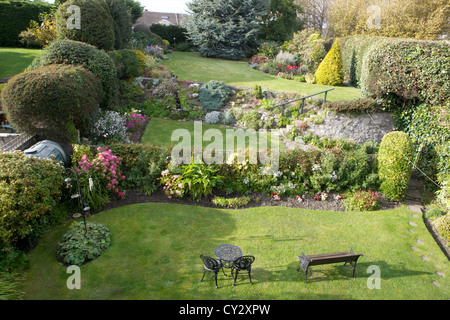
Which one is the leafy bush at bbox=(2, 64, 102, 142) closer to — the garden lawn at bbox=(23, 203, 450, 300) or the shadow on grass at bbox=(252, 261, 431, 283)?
the garden lawn at bbox=(23, 203, 450, 300)

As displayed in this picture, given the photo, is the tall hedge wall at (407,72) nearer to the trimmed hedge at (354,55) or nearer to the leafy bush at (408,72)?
the leafy bush at (408,72)

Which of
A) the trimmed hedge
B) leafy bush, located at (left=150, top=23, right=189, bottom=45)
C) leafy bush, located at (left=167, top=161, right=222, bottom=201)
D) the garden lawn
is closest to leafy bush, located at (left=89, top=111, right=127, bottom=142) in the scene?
A: leafy bush, located at (left=167, top=161, right=222, bottom=201)

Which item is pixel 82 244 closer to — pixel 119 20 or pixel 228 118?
pixel 228 118

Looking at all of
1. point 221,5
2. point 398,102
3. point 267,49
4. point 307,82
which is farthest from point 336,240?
point 221,5

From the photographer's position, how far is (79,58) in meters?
11.6

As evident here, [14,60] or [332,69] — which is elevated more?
[14,60]

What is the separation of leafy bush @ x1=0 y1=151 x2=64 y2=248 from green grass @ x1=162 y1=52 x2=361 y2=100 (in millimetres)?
11849

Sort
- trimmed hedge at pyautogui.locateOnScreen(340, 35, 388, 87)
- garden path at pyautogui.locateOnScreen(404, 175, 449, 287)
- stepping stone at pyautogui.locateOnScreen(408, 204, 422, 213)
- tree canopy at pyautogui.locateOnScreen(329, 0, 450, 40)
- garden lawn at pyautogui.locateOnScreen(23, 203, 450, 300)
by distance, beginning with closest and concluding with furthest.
Result: 1. garden lawn at pyautogui.locateOnScreen(23, 203, 450, 300)
2. garden path at pyautogui.locateOnScreen(404, 175, 449, 287)
3. stepping stone at pyautogui.locateOnScreen(408, 204, 422, 213)
4. trimmed hedge at pyautogui.locateOnScreen(340, 35, 388, 87)
5. tree canopy at pyautogui.locateOnScreen(329, 0, 450, 40)

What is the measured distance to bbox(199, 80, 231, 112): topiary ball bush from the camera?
48.8 ft

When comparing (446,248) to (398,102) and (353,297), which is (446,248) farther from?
(398,102)

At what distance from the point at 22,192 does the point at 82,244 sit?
1.68 m

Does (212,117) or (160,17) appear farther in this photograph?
(160,17)

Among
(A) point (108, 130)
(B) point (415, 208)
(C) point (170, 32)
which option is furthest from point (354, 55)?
(C) point (170, 32)
